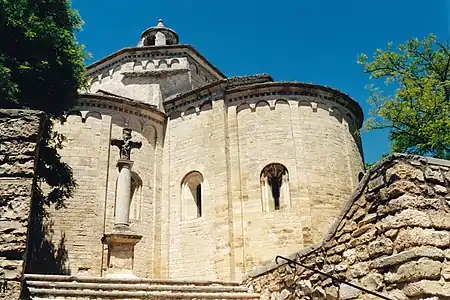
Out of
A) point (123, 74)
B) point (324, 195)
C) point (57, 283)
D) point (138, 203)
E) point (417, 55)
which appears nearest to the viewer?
point (57, 283)

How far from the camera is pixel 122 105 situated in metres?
18.0

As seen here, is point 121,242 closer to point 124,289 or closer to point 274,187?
point 124,289

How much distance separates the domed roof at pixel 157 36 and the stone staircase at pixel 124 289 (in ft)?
58.8

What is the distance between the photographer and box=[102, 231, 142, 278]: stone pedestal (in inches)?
466

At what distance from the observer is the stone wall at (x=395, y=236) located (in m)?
4.38

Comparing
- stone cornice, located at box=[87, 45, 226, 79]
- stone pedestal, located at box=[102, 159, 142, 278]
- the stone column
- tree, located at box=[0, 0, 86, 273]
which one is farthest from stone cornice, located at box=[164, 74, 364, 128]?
stone pedestal, located at box=[102, 159, 142, 278]

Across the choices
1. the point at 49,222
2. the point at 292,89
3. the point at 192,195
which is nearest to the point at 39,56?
the point at 49,222

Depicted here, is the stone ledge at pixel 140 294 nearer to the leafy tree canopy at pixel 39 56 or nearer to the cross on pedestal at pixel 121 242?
the cross on pedestal at pixel 121 242

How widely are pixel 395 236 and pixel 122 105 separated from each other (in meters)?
14.7

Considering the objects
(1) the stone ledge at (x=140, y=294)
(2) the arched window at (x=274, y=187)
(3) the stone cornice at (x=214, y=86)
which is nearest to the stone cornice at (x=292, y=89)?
(3) the stone cornice at (x=214, y=86)

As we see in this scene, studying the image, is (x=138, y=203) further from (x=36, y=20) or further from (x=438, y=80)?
(x=438, y=80)

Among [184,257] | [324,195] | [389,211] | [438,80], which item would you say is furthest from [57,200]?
[438,80]

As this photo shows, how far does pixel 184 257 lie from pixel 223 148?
4233mm

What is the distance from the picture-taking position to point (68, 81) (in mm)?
12609
